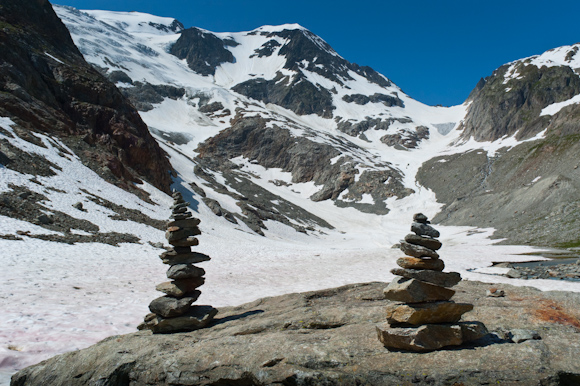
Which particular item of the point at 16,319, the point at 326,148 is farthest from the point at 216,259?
the point at 326,148

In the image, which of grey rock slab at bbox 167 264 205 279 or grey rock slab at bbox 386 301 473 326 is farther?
grey rock slab at bbox 167 264 205 279

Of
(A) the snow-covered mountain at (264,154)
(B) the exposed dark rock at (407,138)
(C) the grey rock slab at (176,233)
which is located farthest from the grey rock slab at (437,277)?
(B) the exposed dark rock at (407,138)

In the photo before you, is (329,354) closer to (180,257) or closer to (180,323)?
(180,323)

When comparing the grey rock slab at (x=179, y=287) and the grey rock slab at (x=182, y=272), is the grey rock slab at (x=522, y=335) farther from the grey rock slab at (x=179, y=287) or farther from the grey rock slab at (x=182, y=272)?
the grey rock slab at (x=179, y=287)

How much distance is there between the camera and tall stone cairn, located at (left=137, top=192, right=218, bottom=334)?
9.29 m

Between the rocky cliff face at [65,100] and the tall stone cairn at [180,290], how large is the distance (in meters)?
36.4

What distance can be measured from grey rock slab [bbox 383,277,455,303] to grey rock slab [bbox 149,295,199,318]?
5788mm

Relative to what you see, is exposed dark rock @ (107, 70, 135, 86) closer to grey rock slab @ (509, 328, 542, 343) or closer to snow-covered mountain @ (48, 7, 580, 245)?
snow-covered mountain @ (48, 7, 580, 245)

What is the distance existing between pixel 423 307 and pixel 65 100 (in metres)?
58.4

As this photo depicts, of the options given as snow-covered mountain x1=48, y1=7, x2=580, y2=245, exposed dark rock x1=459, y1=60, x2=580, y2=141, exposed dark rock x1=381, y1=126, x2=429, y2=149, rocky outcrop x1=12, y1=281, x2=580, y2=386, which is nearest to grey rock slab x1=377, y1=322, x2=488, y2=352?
rocky outcrop x1=12, y1=281, x2=580, y2=386

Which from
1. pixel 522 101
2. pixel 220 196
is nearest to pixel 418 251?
pixel 220 196

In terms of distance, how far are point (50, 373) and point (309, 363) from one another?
5.73 m

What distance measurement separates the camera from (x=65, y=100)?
49.8 metres

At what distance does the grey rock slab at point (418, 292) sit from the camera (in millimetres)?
6504
